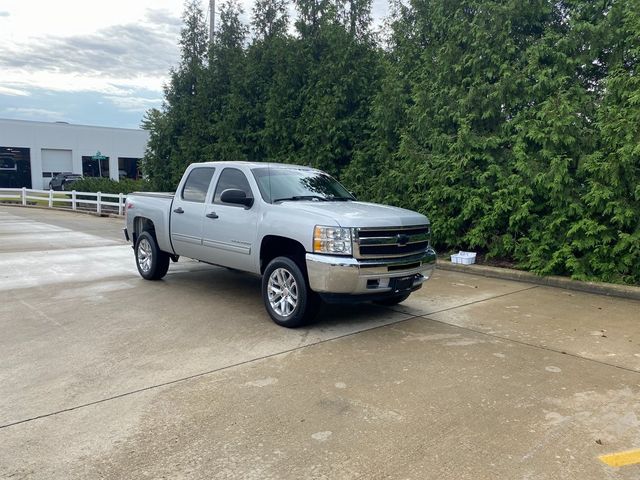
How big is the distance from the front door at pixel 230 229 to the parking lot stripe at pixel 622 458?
4365 millimetres

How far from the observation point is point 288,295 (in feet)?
20.2

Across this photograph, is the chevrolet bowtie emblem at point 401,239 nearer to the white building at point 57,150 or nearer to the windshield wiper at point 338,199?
the windshield wiper at point 338,199

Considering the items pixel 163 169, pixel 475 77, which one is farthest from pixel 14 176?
pixel 475 77

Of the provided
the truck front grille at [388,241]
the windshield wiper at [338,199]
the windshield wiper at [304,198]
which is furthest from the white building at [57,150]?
the truck front grille at [388,241]

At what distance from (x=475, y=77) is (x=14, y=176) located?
46.4 metres

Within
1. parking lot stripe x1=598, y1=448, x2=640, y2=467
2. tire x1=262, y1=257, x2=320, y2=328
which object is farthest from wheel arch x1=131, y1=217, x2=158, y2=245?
parking lot stripe x1=598, y1=448, x2=640, y2=467

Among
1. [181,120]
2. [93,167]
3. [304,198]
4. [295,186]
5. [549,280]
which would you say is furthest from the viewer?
[93,167]

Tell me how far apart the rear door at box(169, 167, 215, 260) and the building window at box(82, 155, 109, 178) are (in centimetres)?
4593

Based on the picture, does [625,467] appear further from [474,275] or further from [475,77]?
[475,77]

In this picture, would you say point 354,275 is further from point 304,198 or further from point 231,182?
point 231,182

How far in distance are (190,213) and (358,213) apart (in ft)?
9.31

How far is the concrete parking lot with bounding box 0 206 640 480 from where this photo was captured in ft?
10.9

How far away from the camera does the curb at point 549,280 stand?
26.6 ft

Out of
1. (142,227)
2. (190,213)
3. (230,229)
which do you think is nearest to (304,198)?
(230,229)
